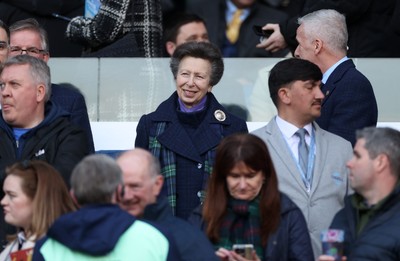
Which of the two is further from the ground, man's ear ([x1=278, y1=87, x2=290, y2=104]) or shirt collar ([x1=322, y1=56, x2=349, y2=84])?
shirt collar ([x1=322, y1=56, x2=349, y2=84])

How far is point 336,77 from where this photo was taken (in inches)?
435

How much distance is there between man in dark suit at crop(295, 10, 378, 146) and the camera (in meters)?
10.9

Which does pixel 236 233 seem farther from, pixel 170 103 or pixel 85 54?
pixel 85 54

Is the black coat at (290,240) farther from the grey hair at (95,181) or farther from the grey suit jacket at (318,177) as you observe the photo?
the grey hair at (95,181)

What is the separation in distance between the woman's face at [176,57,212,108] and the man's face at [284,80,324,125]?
2.40 ft

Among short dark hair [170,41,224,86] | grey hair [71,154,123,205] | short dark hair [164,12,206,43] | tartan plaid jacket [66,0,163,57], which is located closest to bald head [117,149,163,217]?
grey hair [71,154,123,205]

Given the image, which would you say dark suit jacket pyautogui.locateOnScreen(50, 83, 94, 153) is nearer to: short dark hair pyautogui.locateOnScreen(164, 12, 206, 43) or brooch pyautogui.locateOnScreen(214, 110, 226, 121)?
brooch pyautogui.locateOnScreen(214, 110, 226, 121)

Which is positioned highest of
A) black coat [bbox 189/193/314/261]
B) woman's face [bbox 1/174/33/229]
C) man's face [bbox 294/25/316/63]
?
man's face [bbox 294/25/316/63]

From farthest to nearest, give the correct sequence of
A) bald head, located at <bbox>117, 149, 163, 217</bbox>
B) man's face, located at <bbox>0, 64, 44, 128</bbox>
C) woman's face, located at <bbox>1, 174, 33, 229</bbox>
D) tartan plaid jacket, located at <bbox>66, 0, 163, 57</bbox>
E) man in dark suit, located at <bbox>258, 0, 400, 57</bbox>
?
man in dark suit, located at <bbox>258, 0, 400, 57</bbox> < tartan plaid jacket, located at <bbox>66, 0, 163, 57</bbox> < man's face, located at <bbox>0, 64, 44, 128</bbox> < woman's face, located at <bbox>1, 174, 33, 229</bbox> < bald head, located at <bbox>117, 149, 163, 217</bbox>

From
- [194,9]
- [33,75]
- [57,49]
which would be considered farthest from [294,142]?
[194,9]

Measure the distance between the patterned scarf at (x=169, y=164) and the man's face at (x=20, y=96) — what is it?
30.4 inches

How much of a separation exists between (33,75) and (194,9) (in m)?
5.62

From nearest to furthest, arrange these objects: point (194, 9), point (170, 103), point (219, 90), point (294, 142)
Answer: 1. point (294, 142)
2. point (170, 103)
3. point (219, 90)
4. point (194, 9)

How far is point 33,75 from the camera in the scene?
10.6 m
